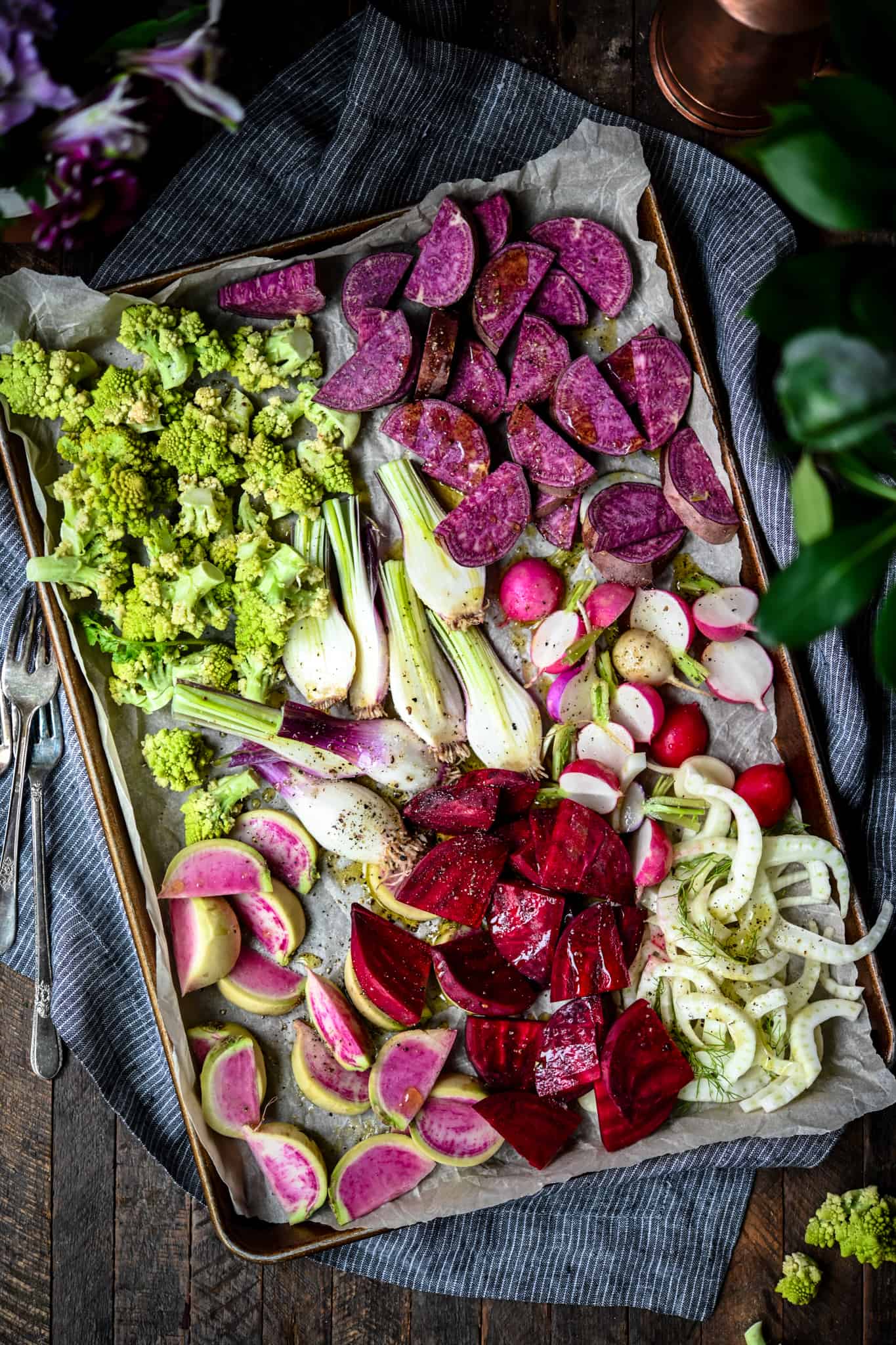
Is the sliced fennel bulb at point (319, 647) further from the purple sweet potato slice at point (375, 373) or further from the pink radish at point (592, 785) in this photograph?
the pink radish at point (592, 785)

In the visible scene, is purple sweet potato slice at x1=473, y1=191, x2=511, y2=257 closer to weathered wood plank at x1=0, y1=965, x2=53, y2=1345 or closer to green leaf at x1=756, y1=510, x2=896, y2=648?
green leaf at x1=756, y1=510, x2=896, y2=648

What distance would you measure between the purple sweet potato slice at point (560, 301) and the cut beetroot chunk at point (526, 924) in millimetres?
1528

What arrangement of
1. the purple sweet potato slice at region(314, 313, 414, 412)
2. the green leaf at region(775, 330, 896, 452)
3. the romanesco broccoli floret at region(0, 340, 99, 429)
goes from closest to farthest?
the green leaf at region(775, 330, 896, 452) → the romanesco broccoli floret at region(0, 340, 99, 429) → the purple sweet potato slice at region(314, 313, 414, 412)

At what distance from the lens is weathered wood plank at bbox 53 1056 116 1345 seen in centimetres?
286

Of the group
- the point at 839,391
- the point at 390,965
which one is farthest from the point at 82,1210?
the point at 839,391

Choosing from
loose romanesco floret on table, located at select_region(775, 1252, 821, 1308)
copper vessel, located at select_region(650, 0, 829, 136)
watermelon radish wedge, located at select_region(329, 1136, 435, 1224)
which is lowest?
loose romanesco floret on table, located at select_region(775, 1252, 821, 1308)

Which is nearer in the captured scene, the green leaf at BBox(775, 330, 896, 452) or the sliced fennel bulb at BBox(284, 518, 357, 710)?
the green leaf at BBox(775, 330, 896, 452)

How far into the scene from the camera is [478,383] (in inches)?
108

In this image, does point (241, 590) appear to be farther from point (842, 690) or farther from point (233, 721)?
point (842, 690)

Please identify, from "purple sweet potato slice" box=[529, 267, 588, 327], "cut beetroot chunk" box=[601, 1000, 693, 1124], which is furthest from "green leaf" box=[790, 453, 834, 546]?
"cut beetroot chunk" box=[601, 1000, 693, 1124]

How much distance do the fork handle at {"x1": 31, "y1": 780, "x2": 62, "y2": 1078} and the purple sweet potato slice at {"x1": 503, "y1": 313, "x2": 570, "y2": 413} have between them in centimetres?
167

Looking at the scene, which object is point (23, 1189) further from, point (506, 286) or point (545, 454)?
point (506, 286)

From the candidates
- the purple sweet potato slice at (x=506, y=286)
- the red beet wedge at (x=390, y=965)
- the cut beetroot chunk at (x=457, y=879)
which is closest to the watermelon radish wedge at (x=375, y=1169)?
the red beet wedge at (x=390, y=965)

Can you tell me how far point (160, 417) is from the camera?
8.76ft
